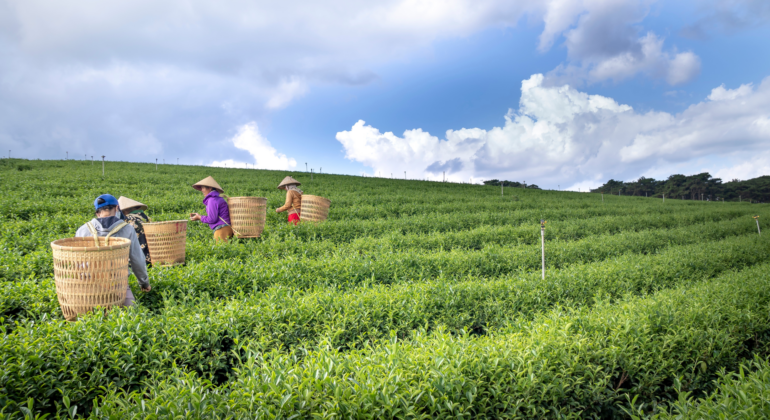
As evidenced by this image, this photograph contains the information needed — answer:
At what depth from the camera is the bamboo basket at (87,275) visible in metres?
4.45

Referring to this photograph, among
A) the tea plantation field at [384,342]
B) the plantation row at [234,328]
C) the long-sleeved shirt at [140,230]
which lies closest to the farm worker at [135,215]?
the long-sleeved shirt at [140,230]

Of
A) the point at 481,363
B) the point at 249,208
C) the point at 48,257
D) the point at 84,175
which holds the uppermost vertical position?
the point at 84,175

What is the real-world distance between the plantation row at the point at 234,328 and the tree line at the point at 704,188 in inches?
2853

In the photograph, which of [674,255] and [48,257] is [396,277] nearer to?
[48,257]

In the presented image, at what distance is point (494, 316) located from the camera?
17.6 ft

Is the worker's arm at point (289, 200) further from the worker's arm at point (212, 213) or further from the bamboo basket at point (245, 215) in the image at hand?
the worker's arm at point (212, 213)

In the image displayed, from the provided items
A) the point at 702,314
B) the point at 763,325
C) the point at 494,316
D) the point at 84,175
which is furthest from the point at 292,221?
the point at 84,175

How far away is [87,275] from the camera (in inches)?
177

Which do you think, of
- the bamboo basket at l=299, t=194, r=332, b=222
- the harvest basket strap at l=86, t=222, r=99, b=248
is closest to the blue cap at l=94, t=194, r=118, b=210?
the harvest basket strap at l=86, t=222, r=99, b=248

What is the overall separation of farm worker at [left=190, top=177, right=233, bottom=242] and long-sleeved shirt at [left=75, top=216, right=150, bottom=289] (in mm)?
3092

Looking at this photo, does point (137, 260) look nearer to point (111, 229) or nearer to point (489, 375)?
point (111, 229)

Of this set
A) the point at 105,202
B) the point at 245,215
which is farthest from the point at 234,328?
the point at 245,215

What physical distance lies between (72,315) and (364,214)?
40.7 ft

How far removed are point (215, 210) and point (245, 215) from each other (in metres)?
0.68
